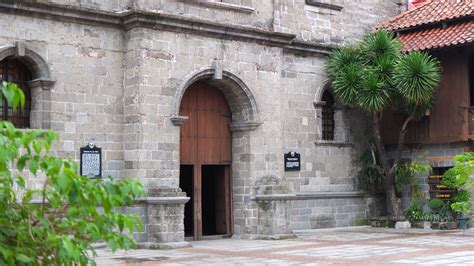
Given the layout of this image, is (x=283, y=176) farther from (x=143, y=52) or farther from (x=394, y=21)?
(x=394, y=21)

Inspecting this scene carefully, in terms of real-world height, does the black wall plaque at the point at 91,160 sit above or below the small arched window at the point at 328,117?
below

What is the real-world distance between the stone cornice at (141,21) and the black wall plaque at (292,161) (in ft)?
9.99

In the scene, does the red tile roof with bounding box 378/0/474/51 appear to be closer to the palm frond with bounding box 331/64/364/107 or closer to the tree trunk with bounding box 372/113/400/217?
the palm frond with bounding box 331/64/364/107

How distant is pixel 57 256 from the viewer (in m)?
5.22

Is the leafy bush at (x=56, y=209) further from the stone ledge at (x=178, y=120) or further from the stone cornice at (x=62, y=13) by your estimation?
the stone ledge at (x=178, y=120)

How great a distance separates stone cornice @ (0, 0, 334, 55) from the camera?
15.0 metres

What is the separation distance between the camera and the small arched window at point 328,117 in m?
21.1

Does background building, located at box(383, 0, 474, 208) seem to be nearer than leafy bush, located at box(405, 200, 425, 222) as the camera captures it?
Yes

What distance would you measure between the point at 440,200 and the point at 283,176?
4769 mm

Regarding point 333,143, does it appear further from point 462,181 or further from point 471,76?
point 462,181

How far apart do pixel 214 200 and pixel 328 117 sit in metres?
4.63

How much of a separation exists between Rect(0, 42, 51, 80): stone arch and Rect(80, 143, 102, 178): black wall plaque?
178 cm

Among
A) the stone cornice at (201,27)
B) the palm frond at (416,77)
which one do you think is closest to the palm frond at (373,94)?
the palm frond at (416,77)

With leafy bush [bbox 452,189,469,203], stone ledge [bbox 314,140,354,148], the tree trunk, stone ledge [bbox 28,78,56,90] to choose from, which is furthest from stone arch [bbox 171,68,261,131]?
leafy bush [bbox 452,189,469,203]
